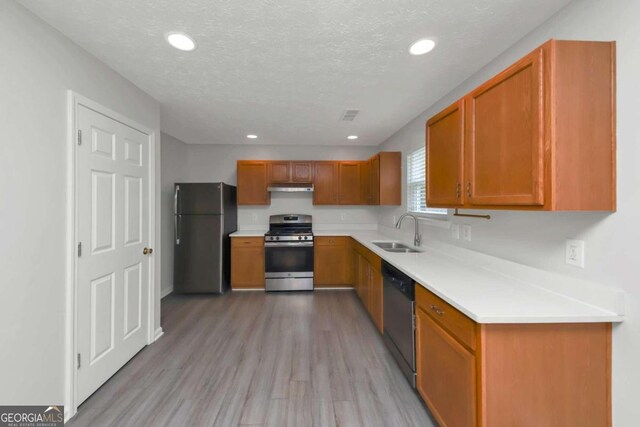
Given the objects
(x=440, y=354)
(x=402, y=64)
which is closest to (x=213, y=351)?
(x=440, y=354)

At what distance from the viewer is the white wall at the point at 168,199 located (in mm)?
4027

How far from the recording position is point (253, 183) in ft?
15.1

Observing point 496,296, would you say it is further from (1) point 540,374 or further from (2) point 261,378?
(2) point 261,378

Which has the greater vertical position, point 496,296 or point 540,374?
point 496,296

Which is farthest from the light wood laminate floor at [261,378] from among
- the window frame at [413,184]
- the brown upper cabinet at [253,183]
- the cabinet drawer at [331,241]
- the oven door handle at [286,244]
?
the brown upper cabinet at [253,183]

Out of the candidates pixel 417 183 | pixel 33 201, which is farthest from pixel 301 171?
pixel 33 201

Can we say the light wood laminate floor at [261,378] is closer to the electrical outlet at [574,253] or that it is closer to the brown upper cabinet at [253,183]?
the electrical outlet at [574,253]

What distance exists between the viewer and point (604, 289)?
4.01 feet

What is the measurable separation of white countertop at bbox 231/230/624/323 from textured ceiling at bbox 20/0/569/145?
1.53 metres

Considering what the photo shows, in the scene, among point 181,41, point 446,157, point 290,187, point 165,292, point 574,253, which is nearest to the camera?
point 574,253

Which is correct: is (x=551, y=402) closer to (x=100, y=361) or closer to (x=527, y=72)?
(x=527, y=72)

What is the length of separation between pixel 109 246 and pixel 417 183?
10.3 feet

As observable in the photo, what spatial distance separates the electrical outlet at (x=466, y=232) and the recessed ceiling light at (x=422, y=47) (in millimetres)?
1382

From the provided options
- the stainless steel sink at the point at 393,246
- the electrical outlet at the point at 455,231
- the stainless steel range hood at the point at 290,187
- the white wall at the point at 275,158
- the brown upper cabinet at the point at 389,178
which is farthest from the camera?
the white wall at the point at 275,158
